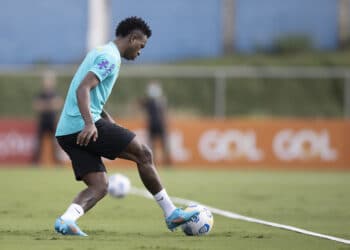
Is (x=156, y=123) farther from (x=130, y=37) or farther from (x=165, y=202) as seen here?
(x=130, y=37)

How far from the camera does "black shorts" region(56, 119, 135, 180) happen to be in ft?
34.2

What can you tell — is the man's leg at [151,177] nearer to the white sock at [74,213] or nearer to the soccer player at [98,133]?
the soccer player at [98,133]

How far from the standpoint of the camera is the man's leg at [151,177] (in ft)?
34.4

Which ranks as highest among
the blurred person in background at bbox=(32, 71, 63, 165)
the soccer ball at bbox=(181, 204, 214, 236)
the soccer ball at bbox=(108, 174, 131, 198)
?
the soccer ball at bbox=(181, 204, 214, 236)

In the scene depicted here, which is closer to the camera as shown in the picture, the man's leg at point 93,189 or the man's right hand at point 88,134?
the man's right hand at point 88,134

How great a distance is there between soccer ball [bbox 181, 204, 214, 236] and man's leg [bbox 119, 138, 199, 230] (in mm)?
52

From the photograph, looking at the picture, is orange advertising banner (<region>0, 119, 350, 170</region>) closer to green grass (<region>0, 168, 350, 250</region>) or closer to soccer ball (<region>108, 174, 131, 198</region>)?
green grass (<region>0, 168, 350, 250</region>)

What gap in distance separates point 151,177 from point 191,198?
631 cm

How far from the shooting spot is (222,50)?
41.8 m

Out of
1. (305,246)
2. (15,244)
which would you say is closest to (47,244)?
(15,244)

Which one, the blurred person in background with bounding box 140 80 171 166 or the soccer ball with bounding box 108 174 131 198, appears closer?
the soccer ball with bounding box 108 174 131 198

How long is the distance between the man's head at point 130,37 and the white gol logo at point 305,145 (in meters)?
18.6

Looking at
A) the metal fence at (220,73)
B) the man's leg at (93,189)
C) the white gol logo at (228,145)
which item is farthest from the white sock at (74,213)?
the metal fence at (220,73)

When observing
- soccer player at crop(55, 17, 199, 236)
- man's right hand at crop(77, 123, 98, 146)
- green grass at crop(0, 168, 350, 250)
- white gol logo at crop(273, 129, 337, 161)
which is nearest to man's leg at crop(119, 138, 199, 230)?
soccer player at crop(55, 17, 199, 236)
